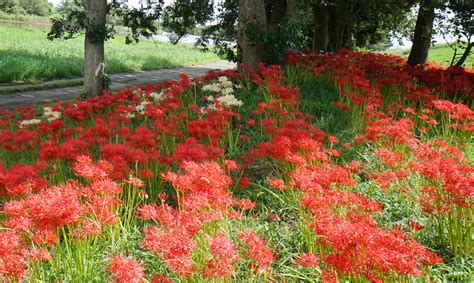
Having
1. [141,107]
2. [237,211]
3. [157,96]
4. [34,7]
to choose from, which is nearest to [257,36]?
[157,96]

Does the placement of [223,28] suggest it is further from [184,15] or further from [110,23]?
[110,23]

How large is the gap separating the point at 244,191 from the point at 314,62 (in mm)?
4752

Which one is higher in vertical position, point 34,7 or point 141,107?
point 34,7

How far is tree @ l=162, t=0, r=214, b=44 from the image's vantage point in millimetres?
11719

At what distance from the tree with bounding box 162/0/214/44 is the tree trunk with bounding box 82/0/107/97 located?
2992 mm

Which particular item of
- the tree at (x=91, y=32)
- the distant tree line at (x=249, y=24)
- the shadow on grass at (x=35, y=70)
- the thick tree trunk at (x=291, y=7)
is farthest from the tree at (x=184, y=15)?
the shadow on grass at (x=35, y=70)

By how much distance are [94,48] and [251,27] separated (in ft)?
11.6

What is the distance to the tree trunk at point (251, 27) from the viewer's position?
8.12 meters

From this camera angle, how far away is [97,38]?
879 centimetres

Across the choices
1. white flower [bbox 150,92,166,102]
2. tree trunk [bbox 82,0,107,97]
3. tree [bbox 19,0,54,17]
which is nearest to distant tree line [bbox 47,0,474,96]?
tree trunk [bbox 82,0,107,97]

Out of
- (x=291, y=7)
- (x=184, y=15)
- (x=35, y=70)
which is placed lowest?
(x=35, y=70)

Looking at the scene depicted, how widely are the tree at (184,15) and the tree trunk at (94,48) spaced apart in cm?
299

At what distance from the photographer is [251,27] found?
26.4ft

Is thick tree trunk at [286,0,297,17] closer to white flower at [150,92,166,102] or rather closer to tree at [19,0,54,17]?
white flower at [150,92,166,102]
